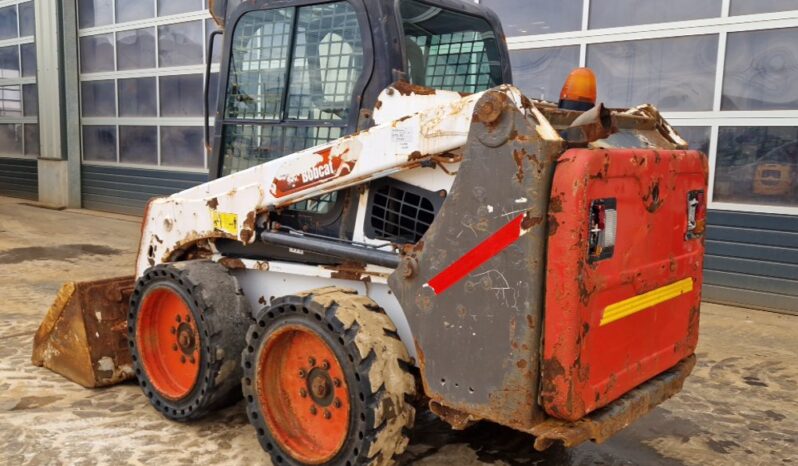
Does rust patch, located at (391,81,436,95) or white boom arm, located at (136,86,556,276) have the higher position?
rust patch, located at (391,81,436,95)

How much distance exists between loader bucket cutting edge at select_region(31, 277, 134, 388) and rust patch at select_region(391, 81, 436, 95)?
2340mm

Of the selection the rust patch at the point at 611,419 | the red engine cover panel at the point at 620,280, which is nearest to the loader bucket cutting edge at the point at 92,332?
the rust patch at the point at 611,419

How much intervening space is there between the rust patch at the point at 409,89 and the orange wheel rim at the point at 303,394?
3.57 feet

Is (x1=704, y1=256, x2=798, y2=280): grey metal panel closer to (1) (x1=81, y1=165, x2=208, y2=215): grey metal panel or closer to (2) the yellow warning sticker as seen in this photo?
(2) the yellow warning sticker

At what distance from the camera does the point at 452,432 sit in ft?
12.0

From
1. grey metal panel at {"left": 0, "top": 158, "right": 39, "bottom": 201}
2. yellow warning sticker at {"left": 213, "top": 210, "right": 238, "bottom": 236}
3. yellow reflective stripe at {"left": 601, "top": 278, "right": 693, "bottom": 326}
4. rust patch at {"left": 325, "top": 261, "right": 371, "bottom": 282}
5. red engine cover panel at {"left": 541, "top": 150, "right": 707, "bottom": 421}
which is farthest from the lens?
grey metal panel at {"left": 0, "top": 158, "right": 39, "bottom": 201}

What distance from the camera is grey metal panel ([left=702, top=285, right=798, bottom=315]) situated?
262 inches

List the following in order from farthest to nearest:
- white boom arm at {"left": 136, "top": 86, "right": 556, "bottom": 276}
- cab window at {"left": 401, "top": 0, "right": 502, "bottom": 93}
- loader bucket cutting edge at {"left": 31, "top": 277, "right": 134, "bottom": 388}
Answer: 1. loader bucket cutting edge at {"left": 31, "top": 277, "right": 134, "bottom": 388}
2. cab window at {"left": 401, "top": 0, "right": 502, "bottom": 93}
3. white boom arm at {"left": 136, "top": 86, "right": 556, "bottom": 276}

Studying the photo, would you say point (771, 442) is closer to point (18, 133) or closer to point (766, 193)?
point (766, 193)

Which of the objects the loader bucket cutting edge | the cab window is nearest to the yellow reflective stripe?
the cab window

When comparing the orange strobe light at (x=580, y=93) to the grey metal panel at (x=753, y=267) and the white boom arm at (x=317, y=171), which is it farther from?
the grey metal panel at (x=753, y=267)

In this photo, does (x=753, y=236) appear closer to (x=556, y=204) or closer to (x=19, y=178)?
(x=556, y=204)

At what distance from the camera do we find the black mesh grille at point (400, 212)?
296 centimetres

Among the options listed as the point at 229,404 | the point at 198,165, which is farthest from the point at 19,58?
the point at 229,404
